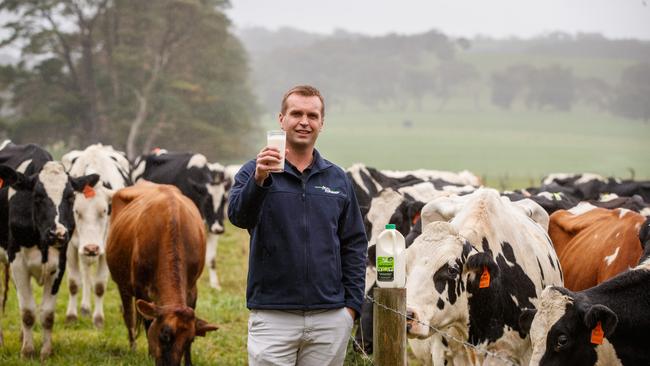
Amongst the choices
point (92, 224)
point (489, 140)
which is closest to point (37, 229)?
point (92, 224)

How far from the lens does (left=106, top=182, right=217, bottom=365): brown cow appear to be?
716cm

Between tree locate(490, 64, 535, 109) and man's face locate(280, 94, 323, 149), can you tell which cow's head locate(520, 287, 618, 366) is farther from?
tree locate(490, 64, 535, 109)

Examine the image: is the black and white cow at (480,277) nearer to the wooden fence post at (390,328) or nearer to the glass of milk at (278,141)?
the wooden fence post at (390,328)

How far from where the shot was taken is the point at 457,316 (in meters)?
6.23

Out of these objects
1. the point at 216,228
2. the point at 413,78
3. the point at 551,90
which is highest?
the point at 413,78

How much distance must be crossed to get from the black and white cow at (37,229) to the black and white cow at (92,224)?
2.22 ft

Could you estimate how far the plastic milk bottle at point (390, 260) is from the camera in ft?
16.5

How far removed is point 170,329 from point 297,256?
9.03 feet

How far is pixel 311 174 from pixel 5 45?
124 ft

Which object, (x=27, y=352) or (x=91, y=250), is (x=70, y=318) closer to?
(x=91, y=250)

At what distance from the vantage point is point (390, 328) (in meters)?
4.98

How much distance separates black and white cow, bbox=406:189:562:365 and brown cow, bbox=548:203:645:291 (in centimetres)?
69

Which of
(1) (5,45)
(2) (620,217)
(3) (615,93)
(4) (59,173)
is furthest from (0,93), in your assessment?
(3) (615,93)

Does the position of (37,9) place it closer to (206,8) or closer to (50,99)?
(50,99)
